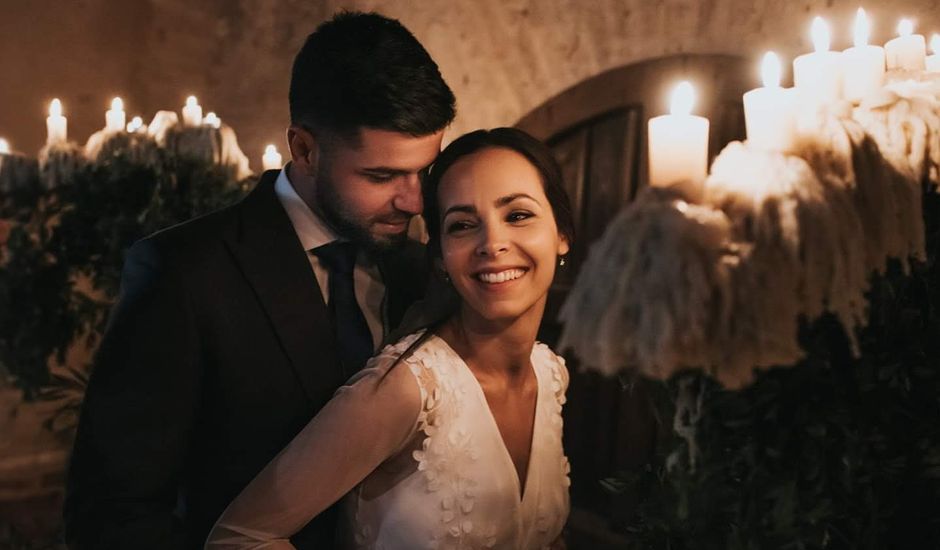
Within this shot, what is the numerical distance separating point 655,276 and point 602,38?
2.08 metres

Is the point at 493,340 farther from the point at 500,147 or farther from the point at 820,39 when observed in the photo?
the point at 820,39

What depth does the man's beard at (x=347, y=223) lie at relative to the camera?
1.84 m

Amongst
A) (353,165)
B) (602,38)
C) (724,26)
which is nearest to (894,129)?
(353,165)

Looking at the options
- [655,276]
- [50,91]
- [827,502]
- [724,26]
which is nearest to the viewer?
[655,276]

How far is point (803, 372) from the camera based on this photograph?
119 centimetres

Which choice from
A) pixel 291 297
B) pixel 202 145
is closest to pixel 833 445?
pixel 291 297

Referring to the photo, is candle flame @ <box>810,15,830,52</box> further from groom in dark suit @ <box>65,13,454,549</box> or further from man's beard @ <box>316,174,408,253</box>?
man's beard @ <box>316,174,408,253</box>

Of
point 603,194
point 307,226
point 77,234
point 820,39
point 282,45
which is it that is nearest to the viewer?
point 820,39

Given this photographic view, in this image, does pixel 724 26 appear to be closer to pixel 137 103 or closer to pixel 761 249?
pixel 761 249

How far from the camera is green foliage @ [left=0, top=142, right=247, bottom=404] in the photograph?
3.21 meters

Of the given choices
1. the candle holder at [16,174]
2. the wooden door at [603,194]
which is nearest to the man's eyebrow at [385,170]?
the wooden door at [603,194]

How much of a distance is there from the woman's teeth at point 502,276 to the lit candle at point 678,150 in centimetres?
48

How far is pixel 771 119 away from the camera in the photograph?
3.81 feet

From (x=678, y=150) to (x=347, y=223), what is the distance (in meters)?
0.89
